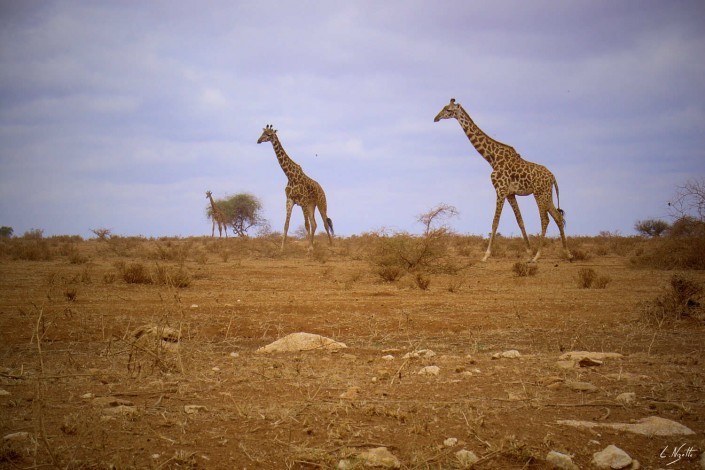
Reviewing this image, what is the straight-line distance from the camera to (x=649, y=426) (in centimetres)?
301

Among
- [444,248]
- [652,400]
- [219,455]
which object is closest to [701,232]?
[444,248]

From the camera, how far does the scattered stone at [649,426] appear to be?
2.94 metres

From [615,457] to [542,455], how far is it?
34cm

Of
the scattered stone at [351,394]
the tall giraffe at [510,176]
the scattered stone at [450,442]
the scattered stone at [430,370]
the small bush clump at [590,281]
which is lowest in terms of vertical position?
the scattered stone at [450,442]

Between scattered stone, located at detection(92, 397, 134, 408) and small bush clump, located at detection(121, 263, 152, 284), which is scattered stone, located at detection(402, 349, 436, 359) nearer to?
scattered stone, located at detection(92, 397, 134, 408)

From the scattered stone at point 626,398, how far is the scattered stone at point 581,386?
22cm

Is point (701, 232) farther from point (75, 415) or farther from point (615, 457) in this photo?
point (75, 415)

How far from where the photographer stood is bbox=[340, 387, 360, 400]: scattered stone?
3.45 m

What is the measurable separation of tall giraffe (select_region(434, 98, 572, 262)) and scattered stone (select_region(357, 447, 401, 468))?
1370cm

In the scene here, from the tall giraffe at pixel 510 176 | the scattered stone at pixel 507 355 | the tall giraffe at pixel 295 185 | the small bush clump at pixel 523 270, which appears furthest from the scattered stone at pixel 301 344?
the tall giraffe at pixel 295 185

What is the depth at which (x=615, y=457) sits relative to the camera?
266cm

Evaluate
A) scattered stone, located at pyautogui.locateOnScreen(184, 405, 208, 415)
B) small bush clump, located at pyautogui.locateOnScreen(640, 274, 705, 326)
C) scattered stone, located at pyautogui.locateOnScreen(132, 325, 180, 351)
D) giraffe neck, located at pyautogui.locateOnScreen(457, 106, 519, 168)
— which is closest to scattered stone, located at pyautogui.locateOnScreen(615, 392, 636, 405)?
scattered stone, located at pyautogui.locateOnScreen(184, 405, 208, 415)

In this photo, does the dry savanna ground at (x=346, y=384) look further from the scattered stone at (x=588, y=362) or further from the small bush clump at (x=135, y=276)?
the small bush clump at (x=135, y=276)

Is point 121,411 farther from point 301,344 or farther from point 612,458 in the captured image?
point 612,458
